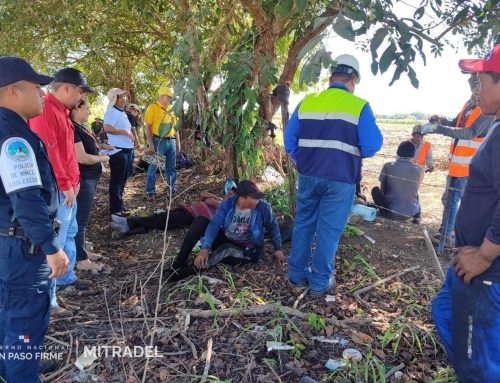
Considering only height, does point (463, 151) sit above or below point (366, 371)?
above

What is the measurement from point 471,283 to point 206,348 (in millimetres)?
1630

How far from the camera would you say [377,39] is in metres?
1.83

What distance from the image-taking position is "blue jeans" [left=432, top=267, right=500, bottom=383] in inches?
69.5

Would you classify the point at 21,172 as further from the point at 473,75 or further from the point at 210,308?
the point at 473,75

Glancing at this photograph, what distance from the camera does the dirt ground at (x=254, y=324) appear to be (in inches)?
93.3

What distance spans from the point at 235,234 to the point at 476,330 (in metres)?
2.30

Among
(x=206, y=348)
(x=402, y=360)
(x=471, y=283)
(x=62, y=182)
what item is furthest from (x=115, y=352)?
(x=471, y=283)

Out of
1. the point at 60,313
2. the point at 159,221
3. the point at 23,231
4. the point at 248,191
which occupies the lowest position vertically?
the point at 60,313

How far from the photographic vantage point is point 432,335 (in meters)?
2.70

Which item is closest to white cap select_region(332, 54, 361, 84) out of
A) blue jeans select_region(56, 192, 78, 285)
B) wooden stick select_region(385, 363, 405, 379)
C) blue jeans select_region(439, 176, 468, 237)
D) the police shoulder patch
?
blue jeans select_region(439, 176, 468, 237)

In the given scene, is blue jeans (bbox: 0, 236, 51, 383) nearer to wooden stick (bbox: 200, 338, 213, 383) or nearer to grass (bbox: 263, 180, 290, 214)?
wooden stick (bbox: 200, 338, 213, 383)

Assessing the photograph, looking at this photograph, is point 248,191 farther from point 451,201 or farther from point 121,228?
Answer: point 451,201

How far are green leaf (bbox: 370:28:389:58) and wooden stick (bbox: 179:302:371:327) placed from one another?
6.23ft

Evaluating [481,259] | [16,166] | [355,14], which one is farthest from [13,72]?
[481,259]
